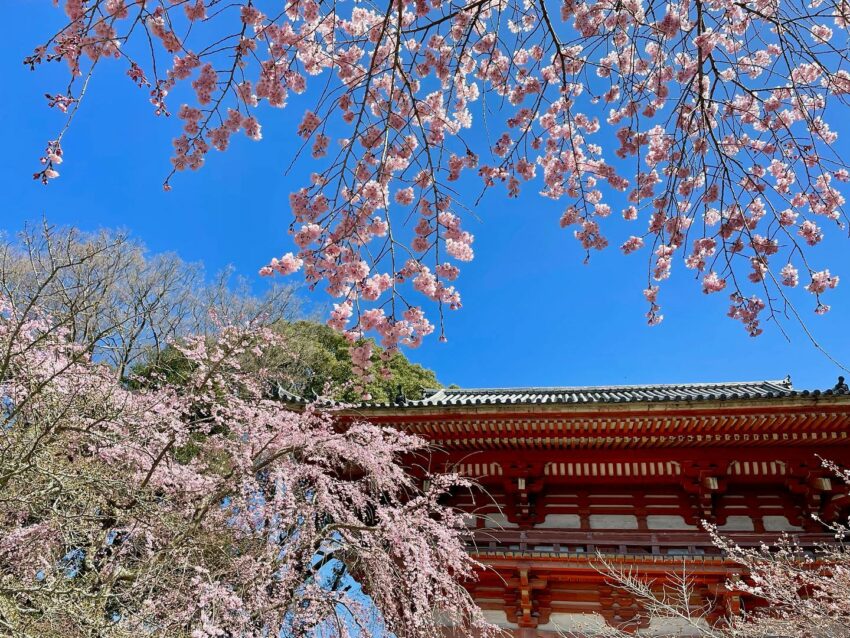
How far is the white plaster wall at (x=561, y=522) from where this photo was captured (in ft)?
22.0

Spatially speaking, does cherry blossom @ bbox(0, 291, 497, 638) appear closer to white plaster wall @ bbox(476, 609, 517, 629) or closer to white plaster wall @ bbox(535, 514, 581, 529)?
white plaster wall @ bbox(476, 609, 517, 629)

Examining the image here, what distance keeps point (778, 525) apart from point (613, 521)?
184cm

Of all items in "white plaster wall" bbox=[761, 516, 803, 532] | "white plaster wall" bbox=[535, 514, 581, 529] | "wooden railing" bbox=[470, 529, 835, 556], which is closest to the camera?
"wooden railing" bbox=[470, 529, 835, 556]

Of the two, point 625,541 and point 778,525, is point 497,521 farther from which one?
point 778,525

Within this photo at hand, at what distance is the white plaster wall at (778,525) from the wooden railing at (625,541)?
0.16 meters

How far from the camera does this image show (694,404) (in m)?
6.06

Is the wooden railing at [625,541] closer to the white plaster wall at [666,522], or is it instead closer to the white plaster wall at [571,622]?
the white plaster wall at [666,522]

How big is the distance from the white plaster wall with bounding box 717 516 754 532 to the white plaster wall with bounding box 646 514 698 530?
1.17ft

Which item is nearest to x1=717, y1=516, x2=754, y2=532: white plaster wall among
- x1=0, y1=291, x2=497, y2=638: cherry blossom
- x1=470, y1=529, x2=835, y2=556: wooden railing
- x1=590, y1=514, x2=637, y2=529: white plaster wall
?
x1=470, y1=529, x2=835, y2=556: wooden railing

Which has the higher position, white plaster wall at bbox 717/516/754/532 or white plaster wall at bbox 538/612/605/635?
white plaster wall at bbox 717/516/754/532

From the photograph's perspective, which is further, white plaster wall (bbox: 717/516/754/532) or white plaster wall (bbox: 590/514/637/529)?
white plaster wall (bbox: 590/514/637/529)

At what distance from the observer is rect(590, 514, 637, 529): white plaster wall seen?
663 centimetres

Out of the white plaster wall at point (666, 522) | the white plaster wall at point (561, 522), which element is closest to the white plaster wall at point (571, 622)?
the white plaster wall at point (561, 522)

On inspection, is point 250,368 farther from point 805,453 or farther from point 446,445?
point 805,453
